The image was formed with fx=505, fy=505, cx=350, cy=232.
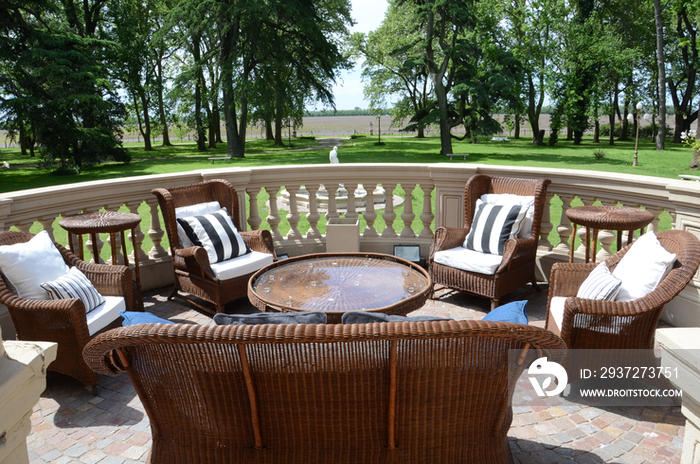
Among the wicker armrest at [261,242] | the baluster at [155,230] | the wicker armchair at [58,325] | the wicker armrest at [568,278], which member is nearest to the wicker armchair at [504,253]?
the wicker armrest at [568,278]

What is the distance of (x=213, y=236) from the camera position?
4691mm

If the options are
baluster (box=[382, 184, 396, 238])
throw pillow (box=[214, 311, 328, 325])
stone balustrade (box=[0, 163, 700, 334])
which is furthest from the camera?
baluster (box=[382, 184, 396, 238])

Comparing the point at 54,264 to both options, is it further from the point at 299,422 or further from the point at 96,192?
the point at 299,422

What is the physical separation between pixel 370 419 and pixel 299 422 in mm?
279

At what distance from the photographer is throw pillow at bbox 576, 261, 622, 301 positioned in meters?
3.09

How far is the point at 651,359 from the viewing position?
10.7ft

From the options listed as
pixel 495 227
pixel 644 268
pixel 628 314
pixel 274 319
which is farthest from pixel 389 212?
pixel 274 319

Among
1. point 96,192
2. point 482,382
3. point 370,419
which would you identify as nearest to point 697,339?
point 482,382

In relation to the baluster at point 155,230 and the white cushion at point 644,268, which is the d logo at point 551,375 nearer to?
the white cushion at point 644,268

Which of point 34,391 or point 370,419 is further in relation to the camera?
point 370,419

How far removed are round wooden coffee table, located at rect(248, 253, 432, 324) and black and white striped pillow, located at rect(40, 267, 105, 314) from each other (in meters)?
1.08

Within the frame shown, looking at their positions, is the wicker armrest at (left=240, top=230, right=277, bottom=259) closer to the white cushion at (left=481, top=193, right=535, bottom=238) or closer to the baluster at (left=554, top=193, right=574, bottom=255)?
the white cushion at (left=481, top=193, right=535, bottom=238)

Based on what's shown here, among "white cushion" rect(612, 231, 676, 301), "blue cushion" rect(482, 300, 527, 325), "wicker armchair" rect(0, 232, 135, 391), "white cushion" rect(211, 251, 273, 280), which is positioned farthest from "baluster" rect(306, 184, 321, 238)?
"blue cushion" rect(482, 300, 527, 325)

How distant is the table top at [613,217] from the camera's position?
400 centimetres
